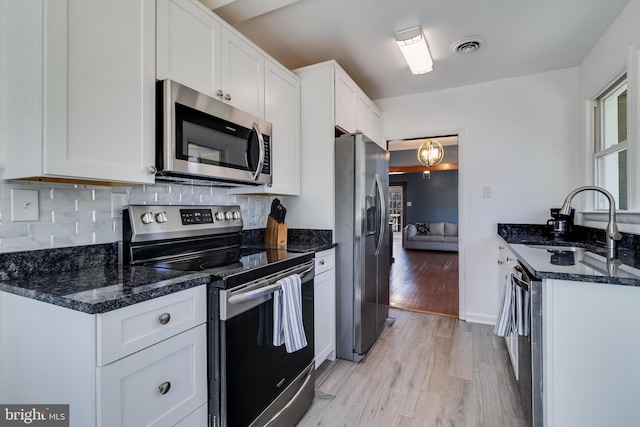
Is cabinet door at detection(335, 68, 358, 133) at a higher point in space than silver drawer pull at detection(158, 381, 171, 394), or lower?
higher

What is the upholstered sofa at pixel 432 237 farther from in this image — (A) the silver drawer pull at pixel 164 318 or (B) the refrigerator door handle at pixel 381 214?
(A) the silver drawer pull at pixel 164 318

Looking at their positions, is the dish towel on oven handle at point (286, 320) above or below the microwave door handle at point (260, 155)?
below

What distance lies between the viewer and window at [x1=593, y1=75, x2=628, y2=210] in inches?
86.7

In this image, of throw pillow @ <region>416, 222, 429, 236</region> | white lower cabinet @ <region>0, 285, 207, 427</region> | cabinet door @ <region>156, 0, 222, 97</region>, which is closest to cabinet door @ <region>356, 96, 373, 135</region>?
cabinet door @ <region>156, 0, 222, 97</region>

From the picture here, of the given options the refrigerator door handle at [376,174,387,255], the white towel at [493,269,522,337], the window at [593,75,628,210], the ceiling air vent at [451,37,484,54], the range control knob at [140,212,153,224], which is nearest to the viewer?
the range control knob at [140,212,153,224]

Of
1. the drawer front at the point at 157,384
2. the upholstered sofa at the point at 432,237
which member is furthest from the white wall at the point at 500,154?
the upholstered sofa at the point at 432,237

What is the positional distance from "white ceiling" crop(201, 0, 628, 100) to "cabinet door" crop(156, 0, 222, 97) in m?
0.30

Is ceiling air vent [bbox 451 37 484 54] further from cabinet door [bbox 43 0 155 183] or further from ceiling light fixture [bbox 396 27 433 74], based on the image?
cabinet door [bbox 43 0 155 183]

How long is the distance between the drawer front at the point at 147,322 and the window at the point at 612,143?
275 cm

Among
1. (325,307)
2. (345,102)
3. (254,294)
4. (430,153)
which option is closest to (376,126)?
(345,102)

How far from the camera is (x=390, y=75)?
2.95 meters

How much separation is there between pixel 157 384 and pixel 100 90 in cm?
109

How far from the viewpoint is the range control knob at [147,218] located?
1.51 metres

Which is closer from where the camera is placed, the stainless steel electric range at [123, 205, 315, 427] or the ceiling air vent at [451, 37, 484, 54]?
the stainless steel electric range at [123, 205, 315, 427]
